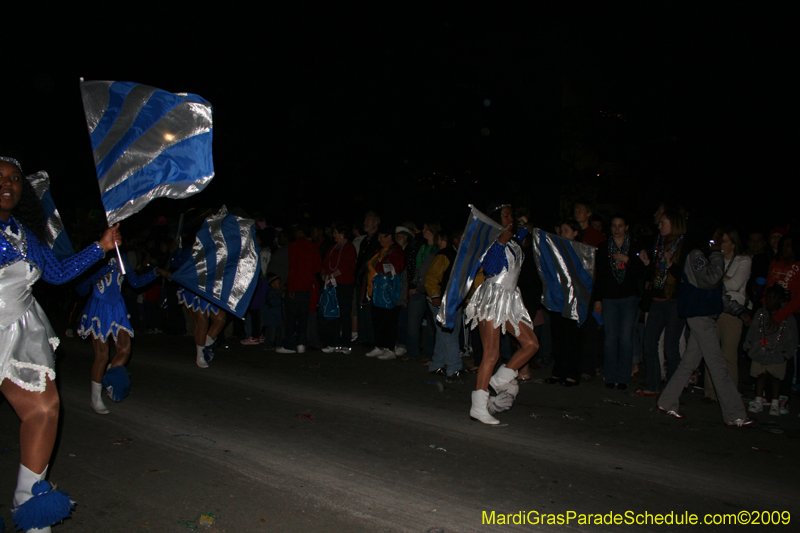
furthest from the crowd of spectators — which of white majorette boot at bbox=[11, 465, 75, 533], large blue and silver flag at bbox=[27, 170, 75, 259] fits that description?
white majorette boot at bbox=[11, 465, 75, 533]

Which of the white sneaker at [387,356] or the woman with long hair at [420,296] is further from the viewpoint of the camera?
the white sneaker at [387,356]

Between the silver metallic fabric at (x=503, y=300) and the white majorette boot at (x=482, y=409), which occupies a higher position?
the silver metallic fabric at (x=503, y=300)

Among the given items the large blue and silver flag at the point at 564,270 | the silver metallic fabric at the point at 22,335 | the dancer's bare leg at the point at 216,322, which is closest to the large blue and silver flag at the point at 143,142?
the silver metallic fabric at the point at 22,335

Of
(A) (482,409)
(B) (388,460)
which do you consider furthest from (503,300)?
(B) (388,460)

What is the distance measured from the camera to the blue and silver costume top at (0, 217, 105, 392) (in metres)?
3.37

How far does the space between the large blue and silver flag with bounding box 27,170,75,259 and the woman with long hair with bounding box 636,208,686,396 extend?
6358 millimetres

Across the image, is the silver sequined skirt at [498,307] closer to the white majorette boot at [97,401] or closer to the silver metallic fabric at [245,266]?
the silver metallic fabric at [245,266]

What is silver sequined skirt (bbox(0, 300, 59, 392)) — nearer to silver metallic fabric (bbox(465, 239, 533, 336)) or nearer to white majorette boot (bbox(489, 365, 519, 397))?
silver metallic fabric (bbox(465, 239, 533, 336))

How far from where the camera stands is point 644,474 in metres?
4.75

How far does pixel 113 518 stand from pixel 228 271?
494cm

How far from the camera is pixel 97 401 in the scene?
6.15 metres

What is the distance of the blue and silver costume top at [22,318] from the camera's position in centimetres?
337

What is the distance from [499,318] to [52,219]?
4236 millimetres

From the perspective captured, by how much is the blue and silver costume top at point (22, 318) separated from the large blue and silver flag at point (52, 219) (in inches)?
51.1
